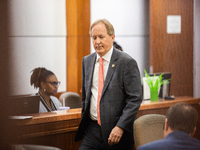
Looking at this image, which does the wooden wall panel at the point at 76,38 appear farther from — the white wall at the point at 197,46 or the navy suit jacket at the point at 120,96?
the navy suit jacket at the point at 120,96

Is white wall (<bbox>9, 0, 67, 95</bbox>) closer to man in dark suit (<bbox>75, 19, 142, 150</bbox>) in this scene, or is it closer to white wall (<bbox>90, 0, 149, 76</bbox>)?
white wall (<bbox>90, 0, 149, 76</bbox>)

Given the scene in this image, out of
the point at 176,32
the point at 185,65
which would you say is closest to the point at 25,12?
the point at 176,32

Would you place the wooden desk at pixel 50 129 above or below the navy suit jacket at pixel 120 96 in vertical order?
below

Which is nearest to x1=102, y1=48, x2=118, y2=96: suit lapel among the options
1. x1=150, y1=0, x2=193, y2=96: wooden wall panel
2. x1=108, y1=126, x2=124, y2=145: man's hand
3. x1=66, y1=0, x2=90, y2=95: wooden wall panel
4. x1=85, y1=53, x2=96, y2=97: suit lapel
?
x1=85, y1=53, x2=96, y2=97: suit lapel

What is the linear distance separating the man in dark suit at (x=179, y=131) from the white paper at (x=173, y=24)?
3.58m

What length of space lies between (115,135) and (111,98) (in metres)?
0.29

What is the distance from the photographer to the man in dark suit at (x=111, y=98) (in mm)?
1977

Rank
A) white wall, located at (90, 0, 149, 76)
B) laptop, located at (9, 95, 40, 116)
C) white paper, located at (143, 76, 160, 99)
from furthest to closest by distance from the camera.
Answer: white wall, located at (90, 0, 149, 76)
white paper, located at (143, 76, 160, 99)
laptop, located at (9, 95, 40, 116)

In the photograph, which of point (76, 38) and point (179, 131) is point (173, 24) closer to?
point (76, 38)

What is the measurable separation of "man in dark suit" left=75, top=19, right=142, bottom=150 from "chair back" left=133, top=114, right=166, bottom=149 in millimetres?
90

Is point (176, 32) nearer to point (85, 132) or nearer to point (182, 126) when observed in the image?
point (85, 132)

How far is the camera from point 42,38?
444 centimetres

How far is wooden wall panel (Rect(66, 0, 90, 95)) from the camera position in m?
4.61

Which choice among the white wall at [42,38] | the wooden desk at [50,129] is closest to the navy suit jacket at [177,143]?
the wooden desk at [50,129]
